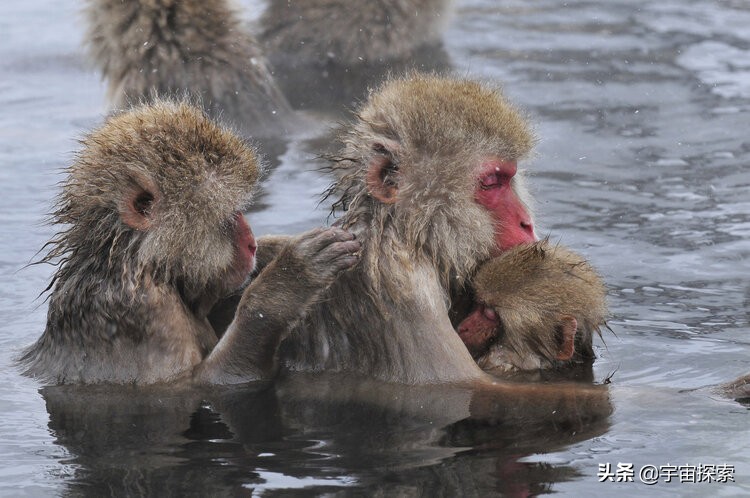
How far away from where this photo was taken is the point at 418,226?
18.2ft

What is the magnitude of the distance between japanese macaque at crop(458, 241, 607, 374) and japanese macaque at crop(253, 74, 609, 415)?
0.13 m

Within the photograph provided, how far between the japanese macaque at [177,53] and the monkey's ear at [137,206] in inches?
120

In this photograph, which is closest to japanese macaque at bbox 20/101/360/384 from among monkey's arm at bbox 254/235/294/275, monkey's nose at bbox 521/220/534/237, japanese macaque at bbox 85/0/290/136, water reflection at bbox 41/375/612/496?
water reflection at bbox 41/375/612/496

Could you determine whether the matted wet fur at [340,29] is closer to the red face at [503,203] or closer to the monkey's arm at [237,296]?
the monkey's arm at [237,296]

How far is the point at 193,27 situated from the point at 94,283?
145 inches

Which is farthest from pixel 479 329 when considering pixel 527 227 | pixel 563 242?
pixel 563 242

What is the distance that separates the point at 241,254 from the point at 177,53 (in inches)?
139

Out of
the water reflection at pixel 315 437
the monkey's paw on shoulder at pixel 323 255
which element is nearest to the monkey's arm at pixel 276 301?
the monkey's paw on shoulder at pixel 323 255

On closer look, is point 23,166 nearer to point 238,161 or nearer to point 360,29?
point 360,29

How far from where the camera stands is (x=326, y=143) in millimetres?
9414

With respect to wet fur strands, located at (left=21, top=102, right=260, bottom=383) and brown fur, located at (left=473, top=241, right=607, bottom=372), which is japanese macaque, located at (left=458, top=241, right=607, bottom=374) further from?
wet fur strands, located at (left=21, top=102, right=260, bottom=383)

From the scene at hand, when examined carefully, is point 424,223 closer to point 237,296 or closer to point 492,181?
point 492,181

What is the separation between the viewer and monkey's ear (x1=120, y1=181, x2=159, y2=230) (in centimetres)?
557

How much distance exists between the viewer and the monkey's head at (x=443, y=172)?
5.58 metres
